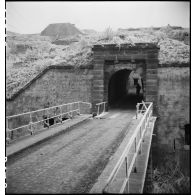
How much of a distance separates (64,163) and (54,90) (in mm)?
11388

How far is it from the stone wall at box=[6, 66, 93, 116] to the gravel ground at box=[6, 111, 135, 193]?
6.80 metres

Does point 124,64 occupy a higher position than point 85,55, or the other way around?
point 85,55

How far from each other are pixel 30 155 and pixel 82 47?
1368cm

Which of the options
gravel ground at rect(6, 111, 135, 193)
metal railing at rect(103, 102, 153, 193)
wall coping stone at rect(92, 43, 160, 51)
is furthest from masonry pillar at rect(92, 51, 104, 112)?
metal railing at rect(103, 102, 153, 193)

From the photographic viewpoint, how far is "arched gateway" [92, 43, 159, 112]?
55.4 ft

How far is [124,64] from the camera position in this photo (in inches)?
697

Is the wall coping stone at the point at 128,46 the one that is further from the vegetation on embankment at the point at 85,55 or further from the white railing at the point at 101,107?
the white railing at the point at 101,107

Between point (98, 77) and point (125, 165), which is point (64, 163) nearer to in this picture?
point (125, 165)

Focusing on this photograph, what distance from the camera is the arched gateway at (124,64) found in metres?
16.9

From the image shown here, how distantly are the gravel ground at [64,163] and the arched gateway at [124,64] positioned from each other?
20.1 feet

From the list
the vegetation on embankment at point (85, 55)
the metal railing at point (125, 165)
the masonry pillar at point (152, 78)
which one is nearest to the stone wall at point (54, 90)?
the vegetation on embankment at point (85, 55)

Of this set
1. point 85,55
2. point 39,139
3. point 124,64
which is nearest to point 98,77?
point 124,64
